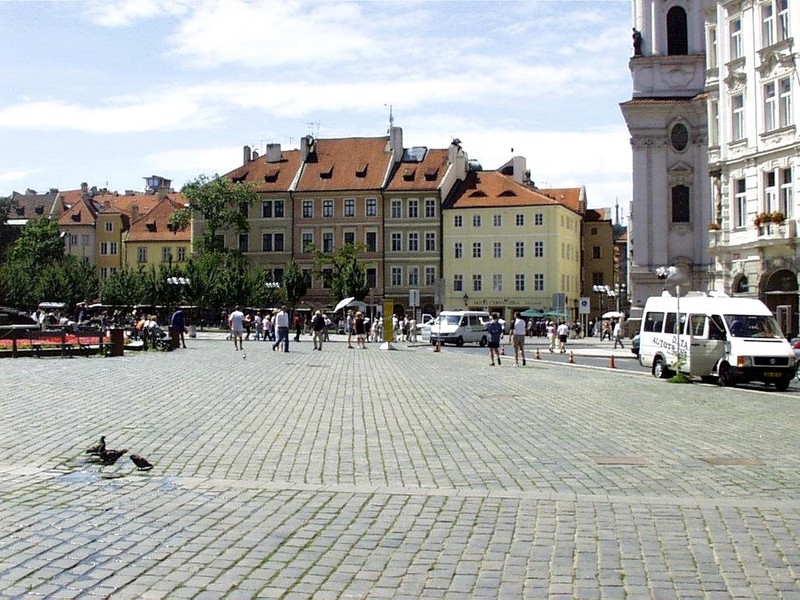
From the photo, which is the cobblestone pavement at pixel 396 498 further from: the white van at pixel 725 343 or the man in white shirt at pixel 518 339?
the man in white shirt at pixel 518 339

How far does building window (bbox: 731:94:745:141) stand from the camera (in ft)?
141

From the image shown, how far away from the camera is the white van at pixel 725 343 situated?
2614cm

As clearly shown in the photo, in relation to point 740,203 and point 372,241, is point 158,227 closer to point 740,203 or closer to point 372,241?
point 372,241

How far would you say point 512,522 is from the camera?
9.02m

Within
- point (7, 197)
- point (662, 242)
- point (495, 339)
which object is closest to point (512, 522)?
point (495, 339)

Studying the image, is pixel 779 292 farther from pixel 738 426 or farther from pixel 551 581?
pixel 551 581

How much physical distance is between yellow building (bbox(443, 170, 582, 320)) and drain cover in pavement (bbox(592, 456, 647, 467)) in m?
83.4

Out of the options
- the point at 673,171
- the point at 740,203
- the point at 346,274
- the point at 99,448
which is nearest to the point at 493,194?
the point at 346,274

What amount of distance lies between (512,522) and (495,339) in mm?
25732

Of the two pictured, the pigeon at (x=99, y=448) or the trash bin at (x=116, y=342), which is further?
the trash bin at (x=116, y=342)

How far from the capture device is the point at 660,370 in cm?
3014

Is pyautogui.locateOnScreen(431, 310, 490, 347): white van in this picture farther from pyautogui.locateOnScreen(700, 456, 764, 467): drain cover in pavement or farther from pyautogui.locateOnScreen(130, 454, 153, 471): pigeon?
pyautogui.locateOnScreen(130, 454, 153, 471): pigeon

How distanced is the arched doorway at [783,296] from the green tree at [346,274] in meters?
50.1

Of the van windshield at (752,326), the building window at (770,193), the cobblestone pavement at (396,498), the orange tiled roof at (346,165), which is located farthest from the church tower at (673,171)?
the orange tiled roof at (346,165)
